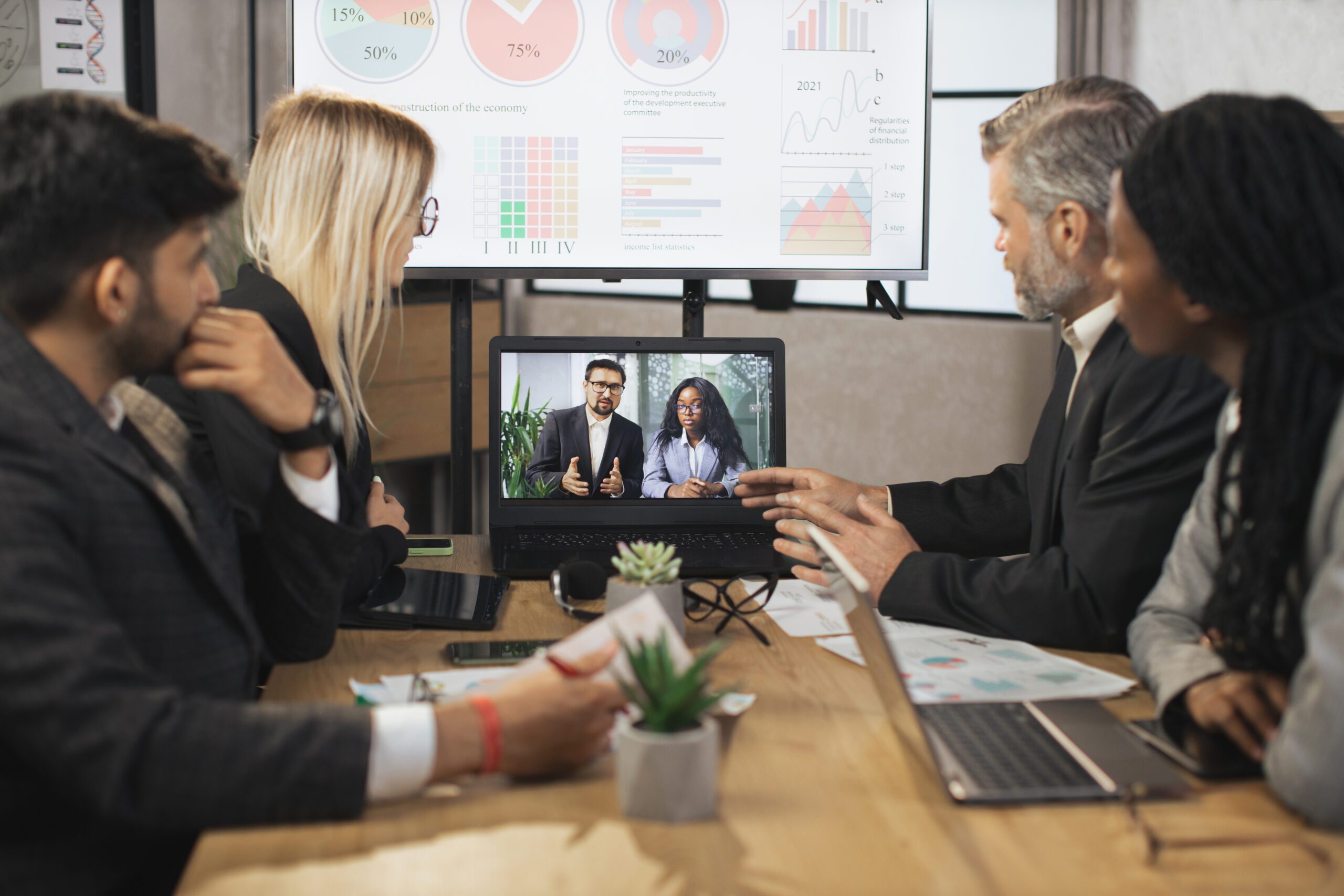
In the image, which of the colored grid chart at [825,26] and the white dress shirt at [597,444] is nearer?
the white dress shirt at [597,444]

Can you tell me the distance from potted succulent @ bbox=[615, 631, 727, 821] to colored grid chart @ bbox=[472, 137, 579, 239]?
1453 mm

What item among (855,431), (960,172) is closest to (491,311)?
(855,431)

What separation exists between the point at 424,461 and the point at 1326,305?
334 centimetres

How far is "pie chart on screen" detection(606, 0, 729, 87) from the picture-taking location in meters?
2.13

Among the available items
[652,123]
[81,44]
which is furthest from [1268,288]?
[81,44]

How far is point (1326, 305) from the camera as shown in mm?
901

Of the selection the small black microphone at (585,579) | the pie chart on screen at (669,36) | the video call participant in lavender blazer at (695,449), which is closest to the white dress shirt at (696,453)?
the video call participant in lavender blazer at (695,449)

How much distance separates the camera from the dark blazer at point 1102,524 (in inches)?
50.9

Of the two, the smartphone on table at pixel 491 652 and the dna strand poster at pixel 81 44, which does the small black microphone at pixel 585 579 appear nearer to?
the smartphone on table at pixel 491 652

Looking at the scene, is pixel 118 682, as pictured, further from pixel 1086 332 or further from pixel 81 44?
pixel 81 44

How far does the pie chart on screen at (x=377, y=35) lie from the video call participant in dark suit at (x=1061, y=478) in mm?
1055

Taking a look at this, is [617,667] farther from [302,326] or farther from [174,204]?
[302,326]

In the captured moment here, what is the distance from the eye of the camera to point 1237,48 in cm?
305

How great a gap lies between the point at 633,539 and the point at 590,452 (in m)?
0.18
